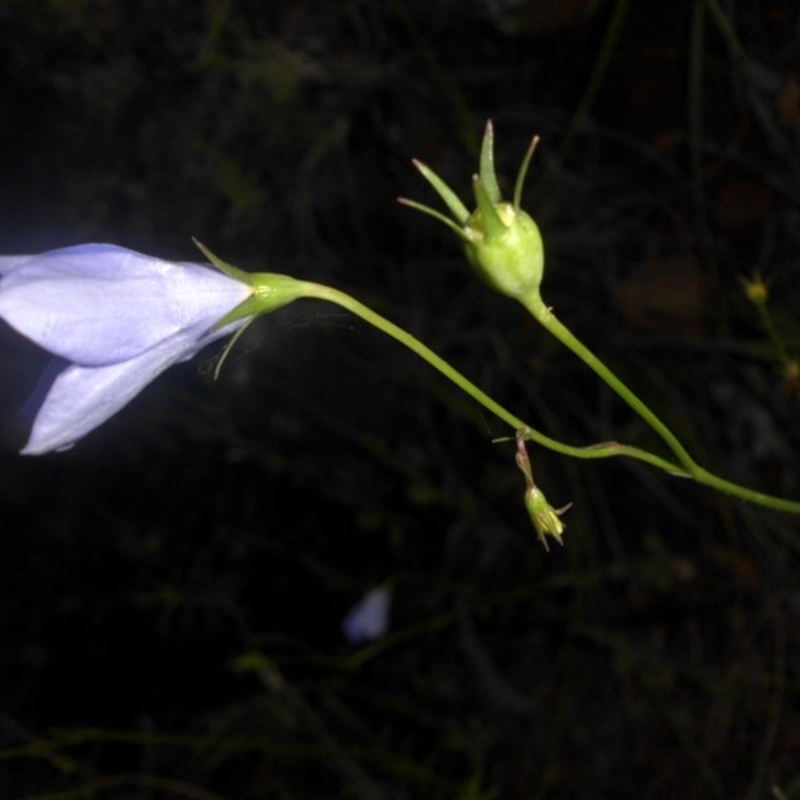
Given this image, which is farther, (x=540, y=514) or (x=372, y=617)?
(x=372, y=617)

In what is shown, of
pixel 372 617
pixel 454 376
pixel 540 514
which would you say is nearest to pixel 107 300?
pixel 454 376

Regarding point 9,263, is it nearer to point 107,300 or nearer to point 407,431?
point 107,300

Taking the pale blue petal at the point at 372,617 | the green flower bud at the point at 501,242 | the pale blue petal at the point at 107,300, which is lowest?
the pale blue petal at the point at 372,617

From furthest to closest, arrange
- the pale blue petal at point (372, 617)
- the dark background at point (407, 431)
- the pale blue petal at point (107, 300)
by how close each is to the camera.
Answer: the pale blue petal at point (372, 617), the dark background at point (407, 431), the pale blue petal at point (107, 300)

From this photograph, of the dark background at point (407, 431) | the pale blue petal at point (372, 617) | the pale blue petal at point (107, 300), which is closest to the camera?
the pale blue petal at point (107, 300)

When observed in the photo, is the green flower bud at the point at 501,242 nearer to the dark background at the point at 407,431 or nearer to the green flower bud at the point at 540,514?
the green flower bud at the point at 540,514

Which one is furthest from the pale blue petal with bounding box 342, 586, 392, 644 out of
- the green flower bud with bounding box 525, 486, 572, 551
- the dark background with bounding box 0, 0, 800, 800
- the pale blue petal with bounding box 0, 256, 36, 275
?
the pale blue petal with bounding box 0, 256, 36, 275

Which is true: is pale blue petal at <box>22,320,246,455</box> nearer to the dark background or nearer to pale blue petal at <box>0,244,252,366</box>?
pale blue petal at <box>0,244,252,366</box>

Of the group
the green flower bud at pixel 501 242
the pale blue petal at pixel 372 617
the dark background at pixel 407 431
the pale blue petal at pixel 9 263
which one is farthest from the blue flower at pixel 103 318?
the pale blue petal at pixel 372 617

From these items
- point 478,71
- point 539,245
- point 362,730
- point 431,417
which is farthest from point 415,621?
point 539,245
